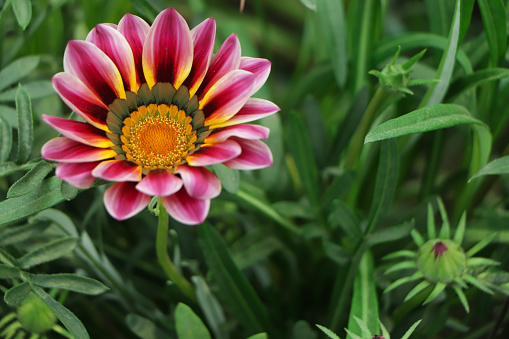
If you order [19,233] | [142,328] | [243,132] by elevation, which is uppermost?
[243,132]

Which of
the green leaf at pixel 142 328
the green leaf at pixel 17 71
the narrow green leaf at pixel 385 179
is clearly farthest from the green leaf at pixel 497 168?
the green leaf at pixel 17 71

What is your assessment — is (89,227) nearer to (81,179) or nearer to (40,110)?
(40,110)

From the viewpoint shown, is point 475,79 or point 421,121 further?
point 475,79

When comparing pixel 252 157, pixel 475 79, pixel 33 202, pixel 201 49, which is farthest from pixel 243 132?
pixel 475 79

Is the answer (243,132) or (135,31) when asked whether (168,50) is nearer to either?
(135,31)

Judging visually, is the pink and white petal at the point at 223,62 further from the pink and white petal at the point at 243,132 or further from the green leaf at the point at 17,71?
the green leaf at the point at 17,71

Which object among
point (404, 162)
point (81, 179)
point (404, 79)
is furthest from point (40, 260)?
point (404, 162)
